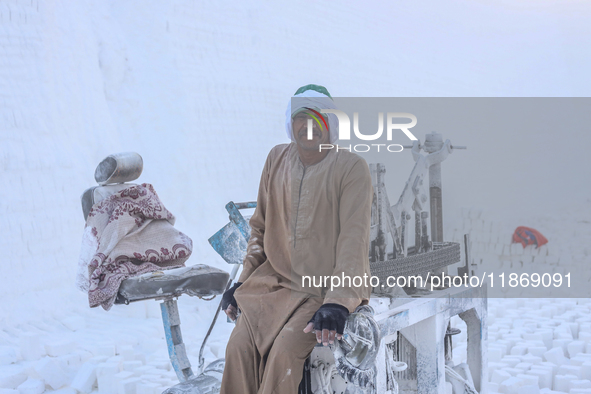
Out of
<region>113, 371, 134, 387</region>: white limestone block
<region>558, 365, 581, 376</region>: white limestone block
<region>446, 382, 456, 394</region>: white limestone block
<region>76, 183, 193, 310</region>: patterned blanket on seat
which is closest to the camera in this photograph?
<region>76, 183, 193, 310</region>: patterned blanket on seat

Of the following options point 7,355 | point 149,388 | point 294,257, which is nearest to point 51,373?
point 7,355

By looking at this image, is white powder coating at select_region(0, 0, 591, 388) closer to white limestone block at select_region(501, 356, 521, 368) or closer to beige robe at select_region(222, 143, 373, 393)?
→ white limestone block at select_region(501, 356, 521, 368)

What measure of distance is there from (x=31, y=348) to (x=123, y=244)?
2139 mm

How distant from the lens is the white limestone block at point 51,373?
394cm

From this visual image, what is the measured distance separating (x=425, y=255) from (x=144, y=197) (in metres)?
1.47

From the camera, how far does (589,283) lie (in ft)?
23.1

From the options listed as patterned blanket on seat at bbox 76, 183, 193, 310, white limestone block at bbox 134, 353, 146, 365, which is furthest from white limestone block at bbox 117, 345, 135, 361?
patterned blanket on seat at bbox 76, 183, 193, 310

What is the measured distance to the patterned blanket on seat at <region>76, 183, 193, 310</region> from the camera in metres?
2.81

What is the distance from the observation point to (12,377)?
3.88 metres

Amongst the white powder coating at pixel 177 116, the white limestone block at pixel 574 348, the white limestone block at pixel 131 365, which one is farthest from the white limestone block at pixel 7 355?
the white limestone block at pixel 574 348

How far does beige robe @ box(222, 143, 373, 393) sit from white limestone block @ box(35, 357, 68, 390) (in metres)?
2.39

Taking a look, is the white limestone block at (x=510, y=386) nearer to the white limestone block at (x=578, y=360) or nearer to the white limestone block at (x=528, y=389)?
the white limestone block at (x=528, y=389)

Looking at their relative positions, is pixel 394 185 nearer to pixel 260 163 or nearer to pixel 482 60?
pixel 260 163

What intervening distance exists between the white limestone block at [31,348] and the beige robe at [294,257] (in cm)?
291
